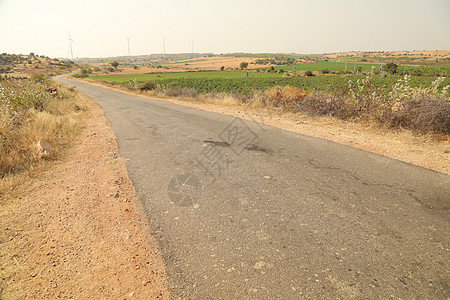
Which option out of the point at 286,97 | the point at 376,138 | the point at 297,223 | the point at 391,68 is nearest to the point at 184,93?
the point at 286,97

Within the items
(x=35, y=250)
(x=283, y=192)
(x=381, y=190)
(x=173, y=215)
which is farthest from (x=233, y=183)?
(x=35, y=250)

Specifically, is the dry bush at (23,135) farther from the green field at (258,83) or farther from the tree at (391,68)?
the tree at (391,68)

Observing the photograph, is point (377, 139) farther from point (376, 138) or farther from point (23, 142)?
point (23, 142)

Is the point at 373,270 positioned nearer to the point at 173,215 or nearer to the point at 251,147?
the point at 173,215

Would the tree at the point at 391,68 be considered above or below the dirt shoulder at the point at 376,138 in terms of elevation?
above

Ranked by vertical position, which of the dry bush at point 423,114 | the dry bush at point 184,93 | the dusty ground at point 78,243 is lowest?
the dusty ground at point 78,243

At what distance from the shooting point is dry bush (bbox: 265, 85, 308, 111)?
1185 centimetres

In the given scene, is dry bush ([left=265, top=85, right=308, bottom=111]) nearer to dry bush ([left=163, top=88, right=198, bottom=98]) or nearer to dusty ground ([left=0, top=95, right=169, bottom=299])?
dry bush ([left=163, top=88, right=198, bottom=98])

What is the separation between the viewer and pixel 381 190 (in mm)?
3928

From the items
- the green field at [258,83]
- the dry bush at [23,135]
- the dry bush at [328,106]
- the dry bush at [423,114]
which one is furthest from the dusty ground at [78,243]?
the green field at [258,83]

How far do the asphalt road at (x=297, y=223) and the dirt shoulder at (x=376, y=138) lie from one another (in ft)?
1.96

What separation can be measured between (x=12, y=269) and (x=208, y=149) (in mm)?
4406

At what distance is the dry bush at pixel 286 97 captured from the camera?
467 inches

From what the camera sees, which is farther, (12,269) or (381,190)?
(381,190)
